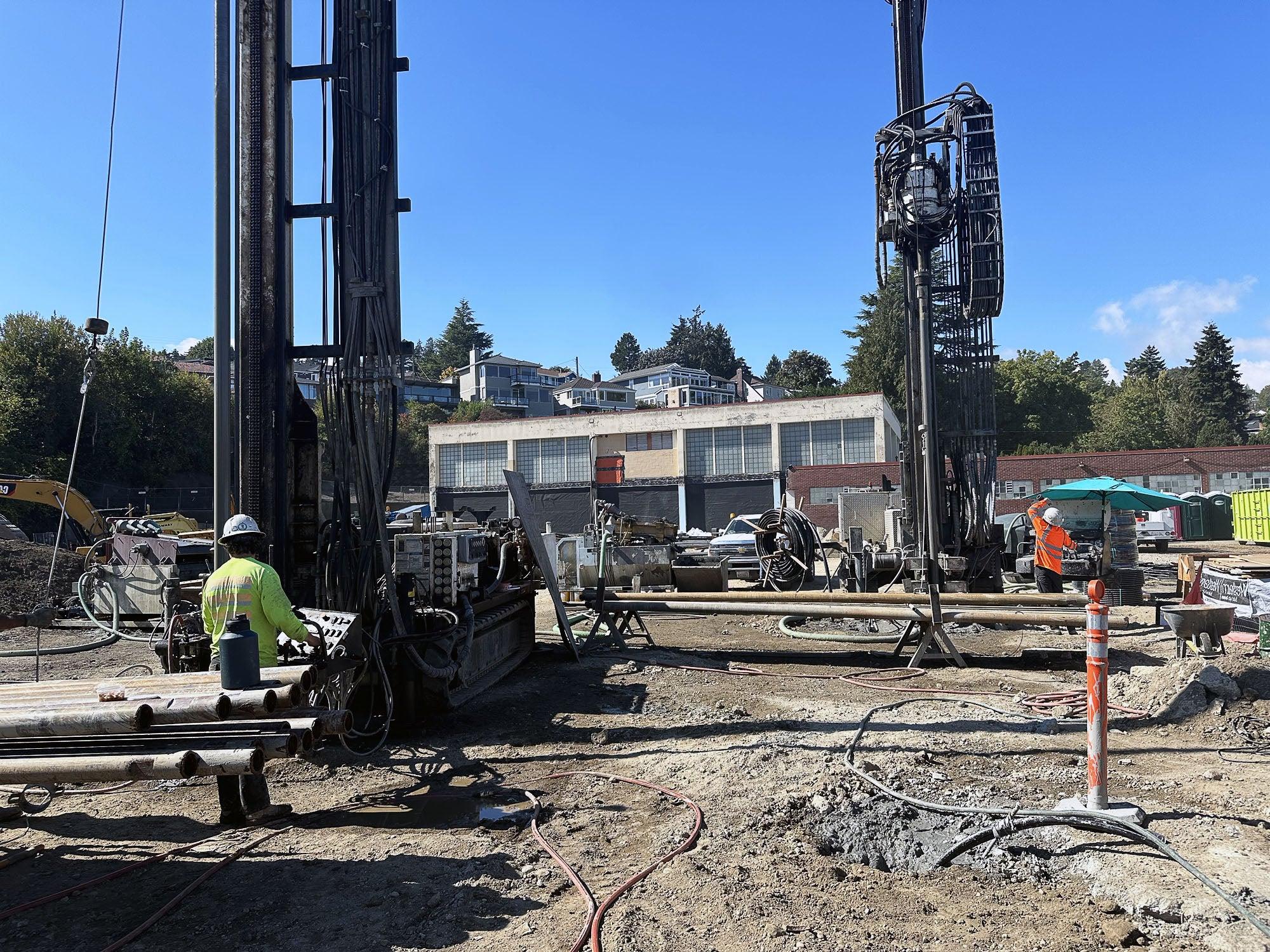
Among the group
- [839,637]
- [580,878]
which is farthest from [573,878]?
[839,637]

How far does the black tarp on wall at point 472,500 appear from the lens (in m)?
48.2

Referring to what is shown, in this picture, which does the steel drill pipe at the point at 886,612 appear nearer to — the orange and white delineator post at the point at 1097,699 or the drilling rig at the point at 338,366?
the drilling rig at the point at 338,366

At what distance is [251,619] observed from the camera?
17.7ft

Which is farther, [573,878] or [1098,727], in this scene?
[1098,727]

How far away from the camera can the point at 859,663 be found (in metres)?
9.85

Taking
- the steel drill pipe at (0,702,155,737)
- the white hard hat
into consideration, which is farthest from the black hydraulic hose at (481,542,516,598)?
the steel drill pipe at (0,702,155,737)

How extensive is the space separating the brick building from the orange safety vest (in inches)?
886

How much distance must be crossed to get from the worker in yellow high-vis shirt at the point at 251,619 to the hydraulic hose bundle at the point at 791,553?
10.7 meters

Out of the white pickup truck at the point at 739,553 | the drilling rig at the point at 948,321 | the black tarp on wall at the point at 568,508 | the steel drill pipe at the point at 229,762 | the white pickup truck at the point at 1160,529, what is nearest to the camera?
the steel drill pipe at the point at 229,762

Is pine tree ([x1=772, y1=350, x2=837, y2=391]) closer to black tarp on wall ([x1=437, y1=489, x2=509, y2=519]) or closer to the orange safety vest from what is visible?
black tarp on wall ([x1=437, y1=489, x2=509, y2=519])

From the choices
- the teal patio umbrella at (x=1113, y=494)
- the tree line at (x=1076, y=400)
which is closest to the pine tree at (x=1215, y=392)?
the tree line at (x=1076, y=400)

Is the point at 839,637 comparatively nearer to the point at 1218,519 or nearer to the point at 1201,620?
the point at 1201,620

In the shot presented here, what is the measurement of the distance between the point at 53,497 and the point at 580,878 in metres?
21.9

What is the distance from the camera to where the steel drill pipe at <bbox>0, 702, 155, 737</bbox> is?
3.81m
